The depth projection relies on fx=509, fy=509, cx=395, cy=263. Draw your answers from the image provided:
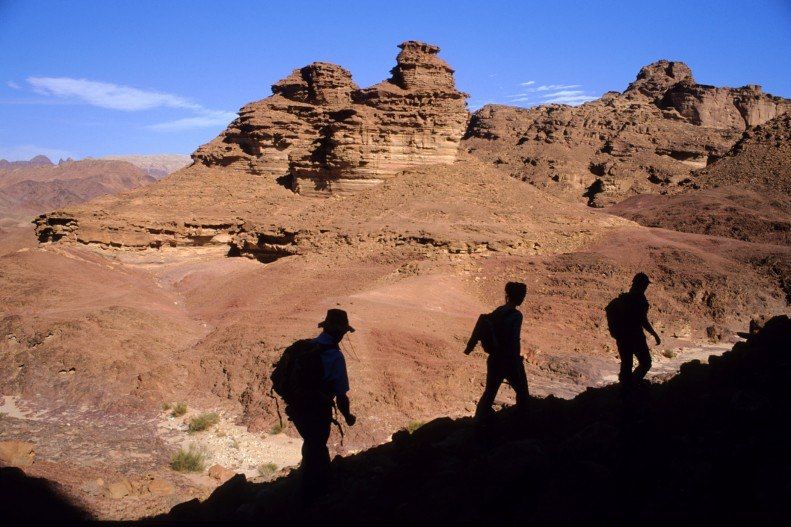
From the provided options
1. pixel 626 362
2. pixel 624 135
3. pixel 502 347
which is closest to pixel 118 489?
pixel 502 347

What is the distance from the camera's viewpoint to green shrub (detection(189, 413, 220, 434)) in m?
9.41

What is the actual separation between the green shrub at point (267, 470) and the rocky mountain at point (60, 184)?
72.1 m

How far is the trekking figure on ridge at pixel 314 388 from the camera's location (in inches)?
163

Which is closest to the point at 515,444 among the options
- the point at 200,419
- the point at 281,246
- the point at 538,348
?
the point at 200,419

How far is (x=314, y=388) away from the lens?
4.14 m

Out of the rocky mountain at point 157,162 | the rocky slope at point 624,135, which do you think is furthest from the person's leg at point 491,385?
the rocky mountain at point 157,162

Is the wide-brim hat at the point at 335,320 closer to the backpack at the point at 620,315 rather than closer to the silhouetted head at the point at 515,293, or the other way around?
the silhouetted head at the point at 515,293

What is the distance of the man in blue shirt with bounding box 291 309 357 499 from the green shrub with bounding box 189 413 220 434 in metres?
5.87

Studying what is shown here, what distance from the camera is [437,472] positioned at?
410cm

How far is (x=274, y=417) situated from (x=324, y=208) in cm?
1498

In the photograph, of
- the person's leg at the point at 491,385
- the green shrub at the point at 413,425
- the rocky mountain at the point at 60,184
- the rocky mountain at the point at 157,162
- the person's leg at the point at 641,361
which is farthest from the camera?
the rocky mountain at the point at 157,162

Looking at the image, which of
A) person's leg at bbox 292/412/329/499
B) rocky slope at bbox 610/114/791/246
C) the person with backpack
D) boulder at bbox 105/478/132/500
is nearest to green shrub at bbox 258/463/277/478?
boulder at bbox 105/478/132/500

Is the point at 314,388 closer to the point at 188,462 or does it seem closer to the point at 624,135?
the point at 188,462

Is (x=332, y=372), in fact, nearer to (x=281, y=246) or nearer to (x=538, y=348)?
(x=538, y=348)
